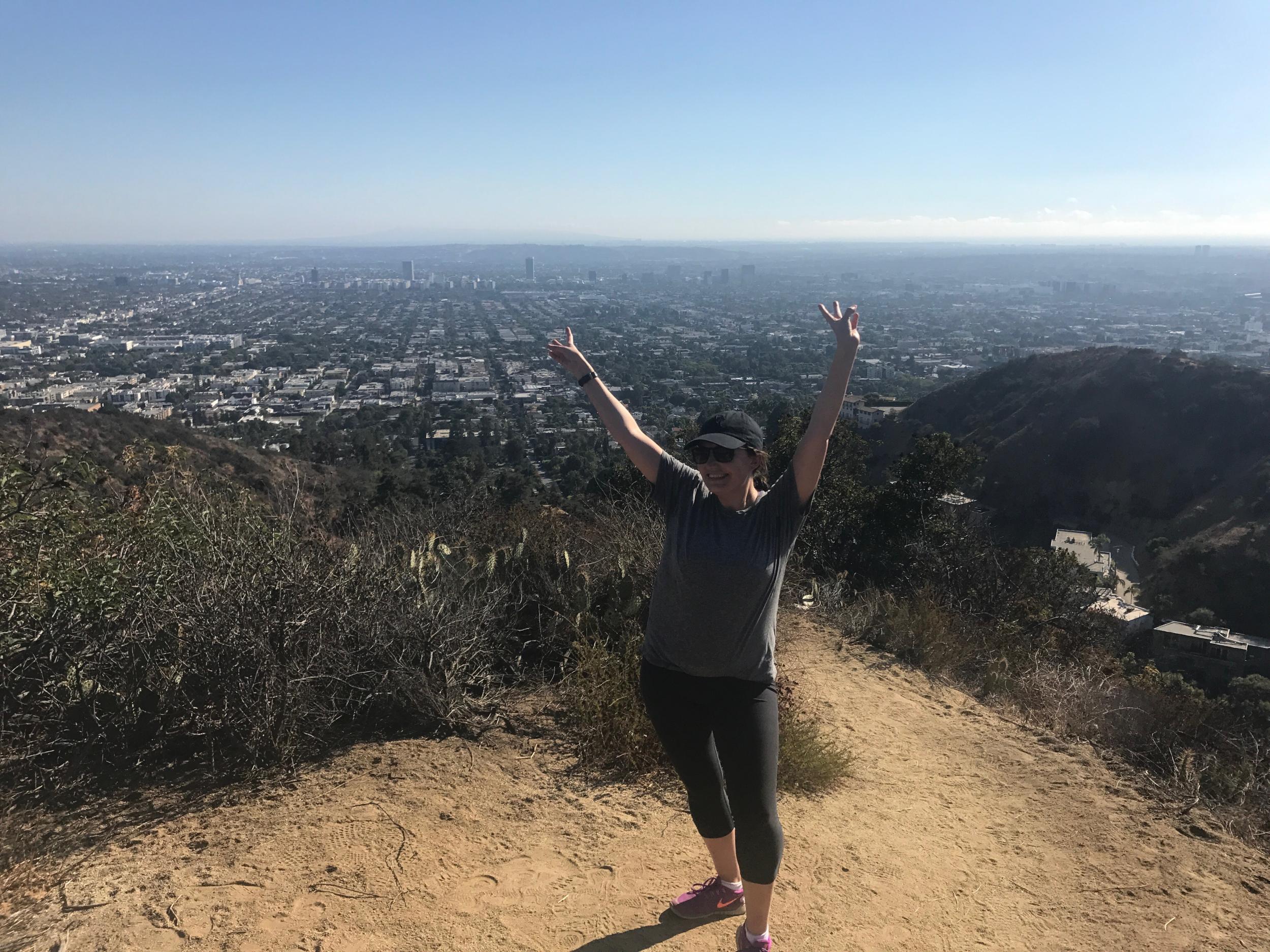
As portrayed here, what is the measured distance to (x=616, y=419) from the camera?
2205 millimetres

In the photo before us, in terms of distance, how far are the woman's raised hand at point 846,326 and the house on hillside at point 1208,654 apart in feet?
46.9

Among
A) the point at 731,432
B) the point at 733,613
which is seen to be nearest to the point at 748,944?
the point at 733,613

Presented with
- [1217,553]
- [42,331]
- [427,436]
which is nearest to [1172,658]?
[1217,553]

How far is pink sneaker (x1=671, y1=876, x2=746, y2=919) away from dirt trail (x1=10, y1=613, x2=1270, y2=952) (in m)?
0.05

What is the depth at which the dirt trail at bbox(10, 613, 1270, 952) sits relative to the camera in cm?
217

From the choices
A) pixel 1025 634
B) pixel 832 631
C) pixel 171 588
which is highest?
pixel 171 588

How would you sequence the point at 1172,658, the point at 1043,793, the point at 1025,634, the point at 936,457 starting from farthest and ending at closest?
the point at 1172,658 < the point at 936,457 < the point at 1025,634 < the point at 1043,793

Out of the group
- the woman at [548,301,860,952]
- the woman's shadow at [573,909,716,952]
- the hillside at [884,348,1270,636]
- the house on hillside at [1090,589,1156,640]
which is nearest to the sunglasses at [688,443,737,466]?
the woman at [548,301,860,952]

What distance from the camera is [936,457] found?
10.7 metres

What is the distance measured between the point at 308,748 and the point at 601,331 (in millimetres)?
54616

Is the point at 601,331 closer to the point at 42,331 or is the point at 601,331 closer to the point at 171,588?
the point at 42,331

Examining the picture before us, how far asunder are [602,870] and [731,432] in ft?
5.14

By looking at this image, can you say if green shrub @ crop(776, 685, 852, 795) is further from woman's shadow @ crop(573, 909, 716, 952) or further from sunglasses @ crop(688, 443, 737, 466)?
sunglasses @ crop(688, 443, 737, 466)

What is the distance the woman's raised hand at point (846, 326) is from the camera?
1.91 metres
